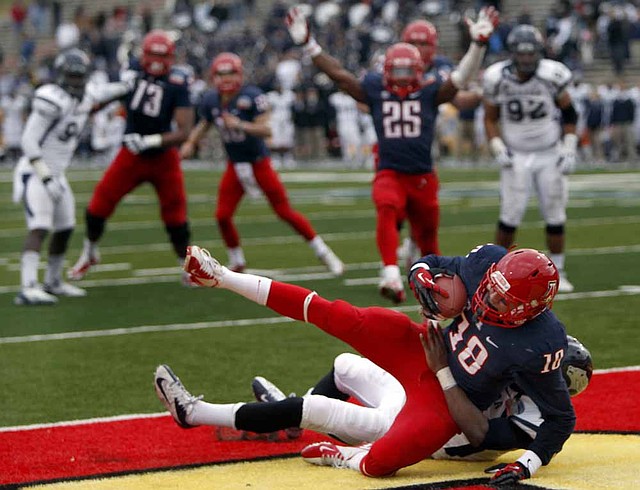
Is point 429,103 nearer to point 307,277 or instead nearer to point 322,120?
point 307,277

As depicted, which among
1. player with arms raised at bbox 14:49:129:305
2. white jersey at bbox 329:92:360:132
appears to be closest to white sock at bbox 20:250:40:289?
player with arms raised at bbox 14:49:129:305

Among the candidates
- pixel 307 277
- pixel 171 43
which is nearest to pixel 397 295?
pixel 307 277

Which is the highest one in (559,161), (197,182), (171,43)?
(171,43)

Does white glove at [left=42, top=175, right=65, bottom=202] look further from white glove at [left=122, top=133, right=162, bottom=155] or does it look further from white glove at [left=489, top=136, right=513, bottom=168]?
white glove at [left=489, top=136, right=513, bottom=168]

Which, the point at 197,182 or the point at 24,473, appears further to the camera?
the point at 197,182

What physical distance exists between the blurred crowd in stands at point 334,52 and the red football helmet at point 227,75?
47.1 feet

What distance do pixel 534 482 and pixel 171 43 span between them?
6.56 metres

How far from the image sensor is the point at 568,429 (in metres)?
4.72

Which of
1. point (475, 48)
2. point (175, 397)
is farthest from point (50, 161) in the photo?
point (175, 397)

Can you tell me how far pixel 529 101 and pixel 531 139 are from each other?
0.93 feet

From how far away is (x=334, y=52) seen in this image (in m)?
31.2

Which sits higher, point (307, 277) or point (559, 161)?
point (559, 161)

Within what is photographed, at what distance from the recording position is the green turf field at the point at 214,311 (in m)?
6.75

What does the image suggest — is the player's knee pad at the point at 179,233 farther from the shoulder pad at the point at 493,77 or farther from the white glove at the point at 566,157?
the white glove at the point at 566,157
